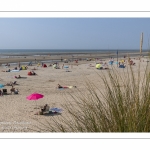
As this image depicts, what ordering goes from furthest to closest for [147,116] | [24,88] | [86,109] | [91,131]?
[24,88] → [86,109] → [91,131] → [147,116]

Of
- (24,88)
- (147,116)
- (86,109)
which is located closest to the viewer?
(147,116)

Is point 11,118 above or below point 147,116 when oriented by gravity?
below

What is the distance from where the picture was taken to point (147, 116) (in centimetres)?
266
